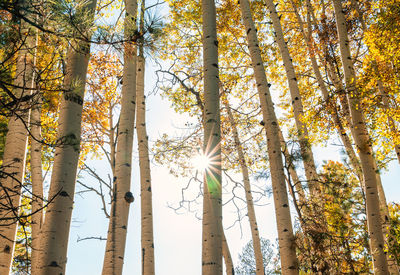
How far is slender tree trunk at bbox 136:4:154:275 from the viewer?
5098 millimetres

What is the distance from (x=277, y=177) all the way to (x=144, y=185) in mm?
2477

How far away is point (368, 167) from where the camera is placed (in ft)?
15.3

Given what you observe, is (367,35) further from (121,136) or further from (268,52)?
(121,136)

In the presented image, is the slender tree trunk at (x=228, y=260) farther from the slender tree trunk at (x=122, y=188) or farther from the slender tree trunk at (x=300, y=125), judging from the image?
the slender tree trunk at (x=122, y=188)

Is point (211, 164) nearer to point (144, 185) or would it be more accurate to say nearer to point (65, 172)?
point (65, 172)

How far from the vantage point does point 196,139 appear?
7969 mm

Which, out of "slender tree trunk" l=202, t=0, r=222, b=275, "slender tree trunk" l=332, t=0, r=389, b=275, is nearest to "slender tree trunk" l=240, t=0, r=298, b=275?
"slender tree trunk" l=202, t=0, r=222, b=275

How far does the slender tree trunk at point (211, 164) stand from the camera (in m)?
3.05

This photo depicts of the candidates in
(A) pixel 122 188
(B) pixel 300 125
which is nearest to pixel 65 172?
(A) pixel 122 188

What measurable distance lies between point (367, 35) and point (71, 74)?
6.73 meters

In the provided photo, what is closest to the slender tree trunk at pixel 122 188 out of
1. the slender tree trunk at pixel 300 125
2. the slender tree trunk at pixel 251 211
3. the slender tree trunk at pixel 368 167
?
the slender tree trunk at pixel 300 125

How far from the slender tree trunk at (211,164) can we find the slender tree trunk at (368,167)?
255 cm

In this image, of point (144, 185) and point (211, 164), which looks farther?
point (144, 185)

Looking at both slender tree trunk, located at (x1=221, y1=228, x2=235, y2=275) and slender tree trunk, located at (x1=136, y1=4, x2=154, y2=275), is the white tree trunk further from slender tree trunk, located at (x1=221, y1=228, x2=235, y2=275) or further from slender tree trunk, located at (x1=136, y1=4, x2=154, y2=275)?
slender tree trunk, located at (x1=221, y1=228, x2=235, y2=275)
